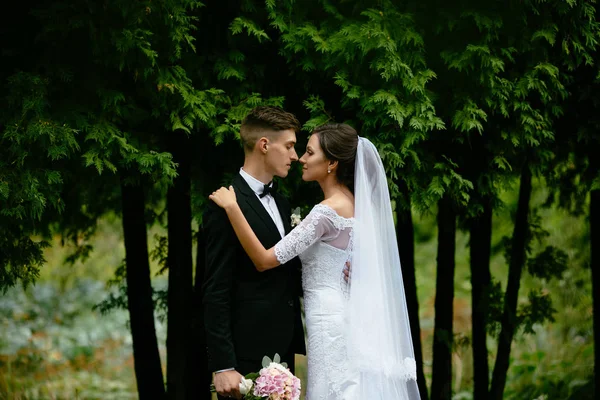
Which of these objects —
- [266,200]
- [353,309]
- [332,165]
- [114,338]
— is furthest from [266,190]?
[114,338]

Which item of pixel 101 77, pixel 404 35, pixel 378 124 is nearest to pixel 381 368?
pixel 378 124

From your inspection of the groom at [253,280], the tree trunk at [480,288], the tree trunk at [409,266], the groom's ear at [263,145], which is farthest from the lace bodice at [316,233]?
the tree trunk at [480,288]

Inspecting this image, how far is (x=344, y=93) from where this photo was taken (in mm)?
5148

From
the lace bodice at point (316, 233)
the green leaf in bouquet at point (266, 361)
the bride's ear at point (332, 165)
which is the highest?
the bride's ear at point (332, 165)

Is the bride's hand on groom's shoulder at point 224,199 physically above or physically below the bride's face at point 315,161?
below

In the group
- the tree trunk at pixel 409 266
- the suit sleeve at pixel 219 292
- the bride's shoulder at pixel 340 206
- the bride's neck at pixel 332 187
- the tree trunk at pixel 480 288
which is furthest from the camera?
the tree trunk at pixel 480 288

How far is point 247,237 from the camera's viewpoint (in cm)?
382

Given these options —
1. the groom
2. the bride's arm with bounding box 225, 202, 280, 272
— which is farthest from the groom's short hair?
the bride's arm with bounding box 225, 202, 280, 272

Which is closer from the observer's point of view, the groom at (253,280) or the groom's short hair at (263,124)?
the groom at (253,280)

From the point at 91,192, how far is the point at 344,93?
2.97 meters

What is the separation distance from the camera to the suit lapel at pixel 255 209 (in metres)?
4.01

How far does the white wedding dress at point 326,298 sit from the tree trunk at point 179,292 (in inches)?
83.6

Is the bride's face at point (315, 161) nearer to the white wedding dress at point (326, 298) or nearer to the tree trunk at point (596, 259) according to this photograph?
the white wedding dress at point (326, 298)

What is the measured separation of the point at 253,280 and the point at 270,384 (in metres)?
0.61
